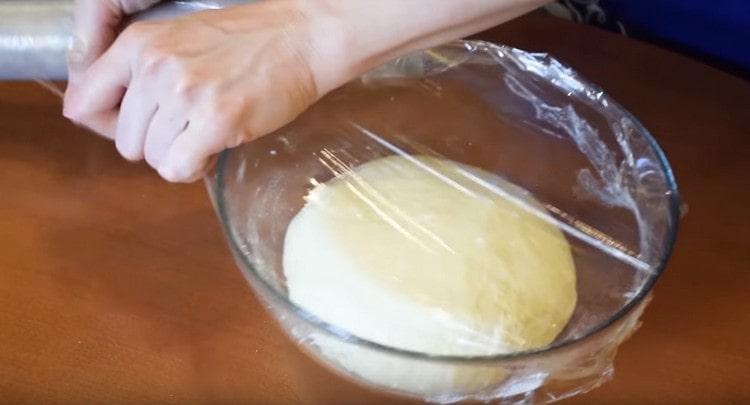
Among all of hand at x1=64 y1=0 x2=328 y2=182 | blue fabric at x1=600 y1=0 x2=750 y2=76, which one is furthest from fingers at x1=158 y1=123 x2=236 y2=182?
blue fabric at x1=600 y1=0 x2=750 y2=76

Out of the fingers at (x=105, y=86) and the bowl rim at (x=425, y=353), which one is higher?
the fingers at (x=105, y=86)

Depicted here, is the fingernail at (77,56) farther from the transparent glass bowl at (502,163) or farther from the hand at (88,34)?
the transparent glass bowl at (502,163)

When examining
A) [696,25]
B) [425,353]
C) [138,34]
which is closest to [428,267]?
[425,353]

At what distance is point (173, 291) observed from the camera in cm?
63

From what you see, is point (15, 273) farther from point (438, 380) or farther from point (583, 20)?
point (583, 20)

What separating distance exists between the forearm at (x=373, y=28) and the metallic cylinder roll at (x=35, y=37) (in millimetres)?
195

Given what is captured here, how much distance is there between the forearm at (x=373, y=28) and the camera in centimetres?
57

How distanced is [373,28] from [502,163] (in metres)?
0.21

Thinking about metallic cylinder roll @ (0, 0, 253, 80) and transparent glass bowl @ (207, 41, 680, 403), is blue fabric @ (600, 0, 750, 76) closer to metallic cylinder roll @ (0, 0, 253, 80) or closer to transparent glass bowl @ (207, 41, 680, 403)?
transparent glass bowl @ (207, 41, 680, 403)

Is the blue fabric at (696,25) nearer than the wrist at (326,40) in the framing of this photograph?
No

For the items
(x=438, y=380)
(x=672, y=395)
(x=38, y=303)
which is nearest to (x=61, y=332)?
(x=38, y=303)

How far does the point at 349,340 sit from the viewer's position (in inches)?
18.0

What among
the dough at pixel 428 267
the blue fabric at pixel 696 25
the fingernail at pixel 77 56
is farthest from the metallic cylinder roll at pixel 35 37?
the blue fabric at pixel 696 25

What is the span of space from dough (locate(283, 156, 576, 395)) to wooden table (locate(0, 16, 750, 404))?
58 mm
